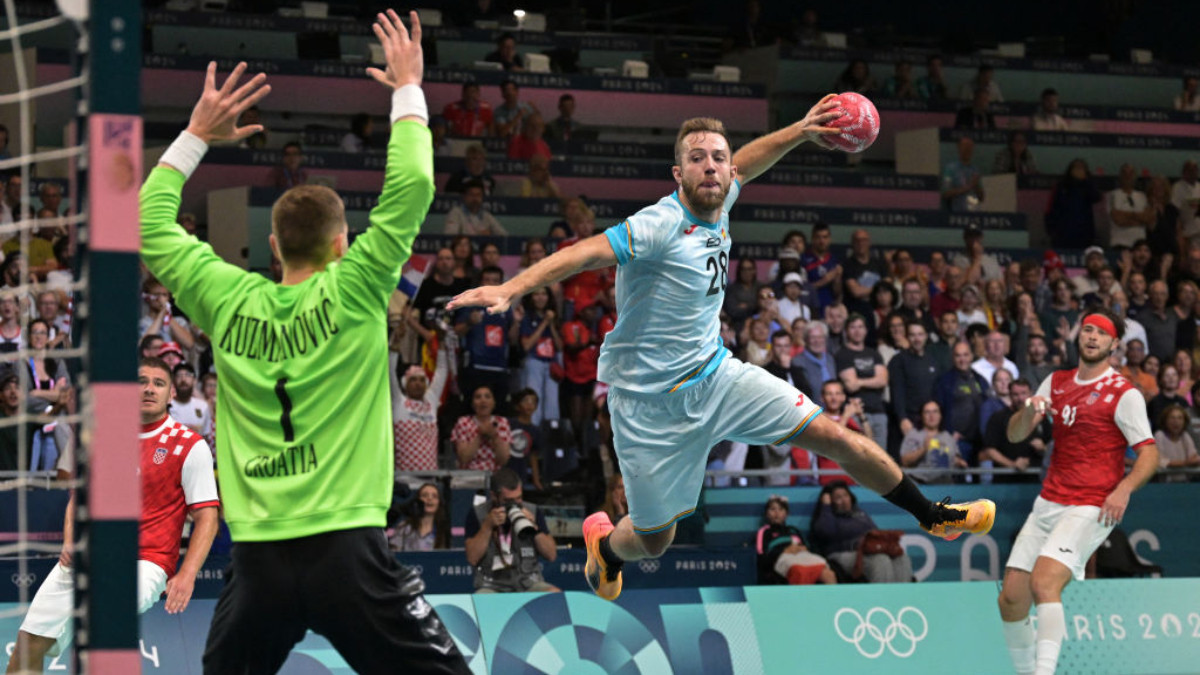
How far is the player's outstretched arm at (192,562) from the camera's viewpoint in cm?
708

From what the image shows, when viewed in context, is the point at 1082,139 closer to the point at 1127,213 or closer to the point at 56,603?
the point at 1127,213

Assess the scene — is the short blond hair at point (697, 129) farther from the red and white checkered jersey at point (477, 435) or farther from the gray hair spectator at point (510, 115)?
the gray hair spectator at point (510, 115)

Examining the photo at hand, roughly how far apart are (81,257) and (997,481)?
1267 centimetres

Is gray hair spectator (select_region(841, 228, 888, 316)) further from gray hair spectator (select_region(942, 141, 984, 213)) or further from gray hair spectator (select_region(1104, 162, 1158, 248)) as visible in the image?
gray hair spectator (select_region(1104, 162, 1158, 248))

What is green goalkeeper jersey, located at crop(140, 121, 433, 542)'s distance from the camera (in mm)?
4895

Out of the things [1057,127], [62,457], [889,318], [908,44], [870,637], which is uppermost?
[908,44]

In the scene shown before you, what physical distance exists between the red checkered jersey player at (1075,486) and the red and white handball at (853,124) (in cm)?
340

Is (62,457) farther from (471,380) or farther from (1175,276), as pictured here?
(1175,276)

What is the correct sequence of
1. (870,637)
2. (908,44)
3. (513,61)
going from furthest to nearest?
(908,44)
(513,61)
(870,637)

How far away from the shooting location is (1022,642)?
11.0m

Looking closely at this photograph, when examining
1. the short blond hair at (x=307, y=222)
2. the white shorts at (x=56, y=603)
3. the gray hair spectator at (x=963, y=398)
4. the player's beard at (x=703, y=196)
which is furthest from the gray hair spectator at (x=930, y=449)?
the short blond hair at (x=307, y=222)

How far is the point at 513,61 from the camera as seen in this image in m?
21.0

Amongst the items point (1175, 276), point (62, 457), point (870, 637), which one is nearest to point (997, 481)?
point (870, 637)

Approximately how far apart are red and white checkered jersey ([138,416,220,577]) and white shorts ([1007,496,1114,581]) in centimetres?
601
